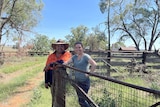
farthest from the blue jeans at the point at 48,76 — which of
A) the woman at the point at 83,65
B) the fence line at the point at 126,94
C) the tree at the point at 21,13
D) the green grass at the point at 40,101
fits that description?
the tree at the point at 21,13

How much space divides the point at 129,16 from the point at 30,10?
1513 cm

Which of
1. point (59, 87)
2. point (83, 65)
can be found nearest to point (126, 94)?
point (83, 65)

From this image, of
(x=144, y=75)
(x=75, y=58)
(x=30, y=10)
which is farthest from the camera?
(x=30, y=10)

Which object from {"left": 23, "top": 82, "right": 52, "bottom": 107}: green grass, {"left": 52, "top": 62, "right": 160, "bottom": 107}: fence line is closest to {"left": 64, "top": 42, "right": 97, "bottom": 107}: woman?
{"left": 52, "top": 62, "right": 160, "bottom": 107}: fence line

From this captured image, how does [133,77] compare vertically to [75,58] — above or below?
below

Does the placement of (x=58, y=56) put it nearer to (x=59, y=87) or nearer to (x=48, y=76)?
(x=48, y=76)

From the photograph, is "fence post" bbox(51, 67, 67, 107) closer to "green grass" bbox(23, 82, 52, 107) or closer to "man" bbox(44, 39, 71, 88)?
"man" bbox(44, 39, 71, 88)

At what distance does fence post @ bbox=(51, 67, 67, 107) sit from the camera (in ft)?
16.9

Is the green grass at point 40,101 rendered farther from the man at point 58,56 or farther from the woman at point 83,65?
the woman at point 83,65

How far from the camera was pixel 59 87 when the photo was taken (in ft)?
17.4

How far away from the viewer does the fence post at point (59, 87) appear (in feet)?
16.9

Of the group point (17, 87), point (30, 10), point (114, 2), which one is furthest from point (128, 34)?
point (17, 87)

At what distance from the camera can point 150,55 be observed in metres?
13.9

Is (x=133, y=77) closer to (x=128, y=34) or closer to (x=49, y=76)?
(x=49, y=76)
